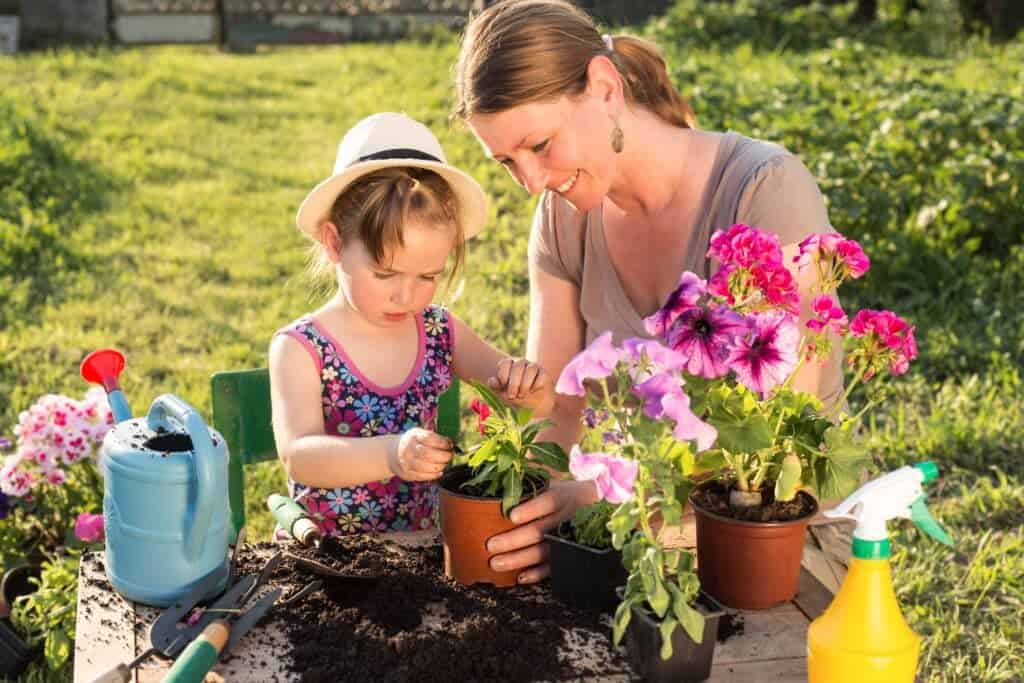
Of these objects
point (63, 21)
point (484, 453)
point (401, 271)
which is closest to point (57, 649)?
point (401, 271)

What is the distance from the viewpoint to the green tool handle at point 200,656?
1.53 m

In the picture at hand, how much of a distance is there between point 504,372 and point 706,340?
74 cm

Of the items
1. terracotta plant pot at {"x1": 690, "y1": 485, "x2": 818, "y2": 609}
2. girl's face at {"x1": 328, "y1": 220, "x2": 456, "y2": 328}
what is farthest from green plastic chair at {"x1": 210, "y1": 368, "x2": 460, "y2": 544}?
terracotta plant pot at {"x1": 690, "y1": 485, "x2": 818, "y2": 609}

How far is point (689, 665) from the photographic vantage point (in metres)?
1.59

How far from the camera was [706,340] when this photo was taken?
1507 mm

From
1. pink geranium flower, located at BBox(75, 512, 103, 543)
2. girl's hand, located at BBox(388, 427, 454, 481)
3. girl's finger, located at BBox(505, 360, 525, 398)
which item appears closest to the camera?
girl's hand, located at BBox(388, 427, 454, 481)

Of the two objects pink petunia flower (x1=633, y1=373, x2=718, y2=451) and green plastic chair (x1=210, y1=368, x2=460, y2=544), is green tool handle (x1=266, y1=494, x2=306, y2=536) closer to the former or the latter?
green plastic chair (x1=210, y1=368, x2=460, y2=544)

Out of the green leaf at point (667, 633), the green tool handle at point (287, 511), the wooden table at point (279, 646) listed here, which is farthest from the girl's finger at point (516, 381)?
the green leaf at point (667, 633)

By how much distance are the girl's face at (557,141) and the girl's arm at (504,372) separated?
0.35 metres

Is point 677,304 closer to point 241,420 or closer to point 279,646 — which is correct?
point 279,646

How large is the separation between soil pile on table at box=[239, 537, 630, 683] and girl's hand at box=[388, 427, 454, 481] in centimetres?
15

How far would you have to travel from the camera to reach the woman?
226 centimetres

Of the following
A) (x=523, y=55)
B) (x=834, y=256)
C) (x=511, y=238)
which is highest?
(x=523, y=55)

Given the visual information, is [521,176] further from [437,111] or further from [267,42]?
[267,42]
